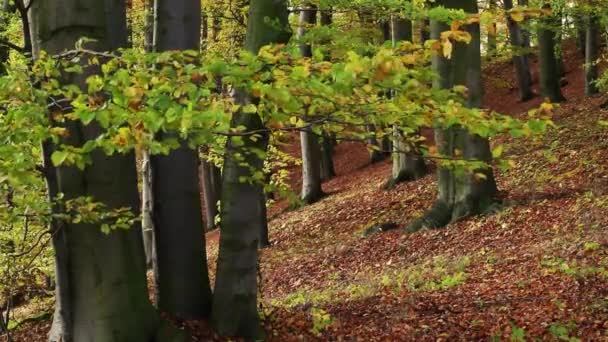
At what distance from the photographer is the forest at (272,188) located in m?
3.19

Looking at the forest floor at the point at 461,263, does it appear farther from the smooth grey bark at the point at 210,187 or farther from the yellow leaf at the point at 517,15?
the smooth grey bark at the point at 210,187

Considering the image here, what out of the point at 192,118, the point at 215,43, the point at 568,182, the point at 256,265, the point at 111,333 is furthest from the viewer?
the point at 215,43

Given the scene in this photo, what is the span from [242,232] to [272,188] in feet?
1.69

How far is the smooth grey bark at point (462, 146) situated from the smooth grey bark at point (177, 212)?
543cm

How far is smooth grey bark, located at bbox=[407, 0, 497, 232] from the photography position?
440 inches

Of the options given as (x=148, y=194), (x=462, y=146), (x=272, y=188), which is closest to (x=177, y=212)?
(x=148, y=194)

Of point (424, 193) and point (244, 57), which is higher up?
point (244, 57)

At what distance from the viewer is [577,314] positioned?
675cm

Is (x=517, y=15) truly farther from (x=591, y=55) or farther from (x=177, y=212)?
(x=591, y=55)

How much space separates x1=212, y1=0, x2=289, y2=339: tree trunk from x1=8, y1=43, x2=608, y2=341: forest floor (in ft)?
1.33

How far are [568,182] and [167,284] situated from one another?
895 cm

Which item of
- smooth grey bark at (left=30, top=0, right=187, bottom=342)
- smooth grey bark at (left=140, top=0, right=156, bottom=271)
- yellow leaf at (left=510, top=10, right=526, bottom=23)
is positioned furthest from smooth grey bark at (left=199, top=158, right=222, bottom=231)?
yellow leaf at (left=510, top=10, right=526, bottom=23)

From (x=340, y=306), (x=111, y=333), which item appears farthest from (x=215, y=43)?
(x=111, y=333)

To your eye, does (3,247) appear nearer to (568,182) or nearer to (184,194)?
(184,194)
